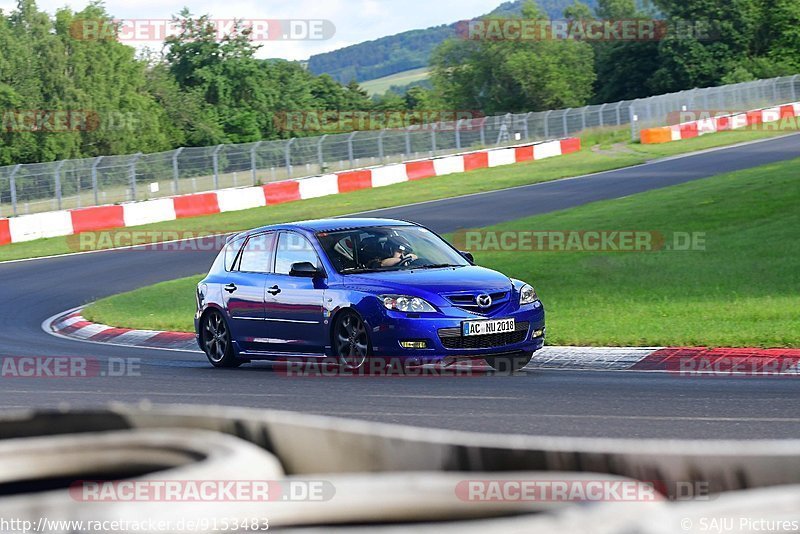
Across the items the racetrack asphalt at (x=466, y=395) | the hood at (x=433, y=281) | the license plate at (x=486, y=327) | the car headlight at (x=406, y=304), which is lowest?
the racetrack asphalt at (x=466, y=395)

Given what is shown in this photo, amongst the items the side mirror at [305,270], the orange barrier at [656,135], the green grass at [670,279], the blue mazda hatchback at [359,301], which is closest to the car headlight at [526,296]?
the blue mazda hatchback at [359,301]

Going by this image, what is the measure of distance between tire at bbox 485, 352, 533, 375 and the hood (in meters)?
0.67

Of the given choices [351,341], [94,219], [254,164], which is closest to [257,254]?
[351,341]

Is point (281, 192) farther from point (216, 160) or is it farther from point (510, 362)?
Result: point (510, 362)

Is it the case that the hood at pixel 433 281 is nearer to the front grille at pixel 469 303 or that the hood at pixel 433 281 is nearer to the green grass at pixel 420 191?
the front grille at pixel 469 303

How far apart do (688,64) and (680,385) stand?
3242 inches

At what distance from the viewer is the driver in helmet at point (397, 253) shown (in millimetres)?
12820

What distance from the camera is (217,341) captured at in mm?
13875

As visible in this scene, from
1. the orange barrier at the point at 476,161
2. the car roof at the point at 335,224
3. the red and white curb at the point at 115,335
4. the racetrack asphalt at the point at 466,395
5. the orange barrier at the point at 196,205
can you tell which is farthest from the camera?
the orange barrier at the point at 476,161

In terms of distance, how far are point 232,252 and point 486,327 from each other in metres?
3.65

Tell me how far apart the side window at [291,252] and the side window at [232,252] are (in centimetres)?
71

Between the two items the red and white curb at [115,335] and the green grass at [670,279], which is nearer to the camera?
the green grass at [670,279]

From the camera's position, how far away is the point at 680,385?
10.4 metres

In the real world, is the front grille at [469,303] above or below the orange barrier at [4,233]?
above
